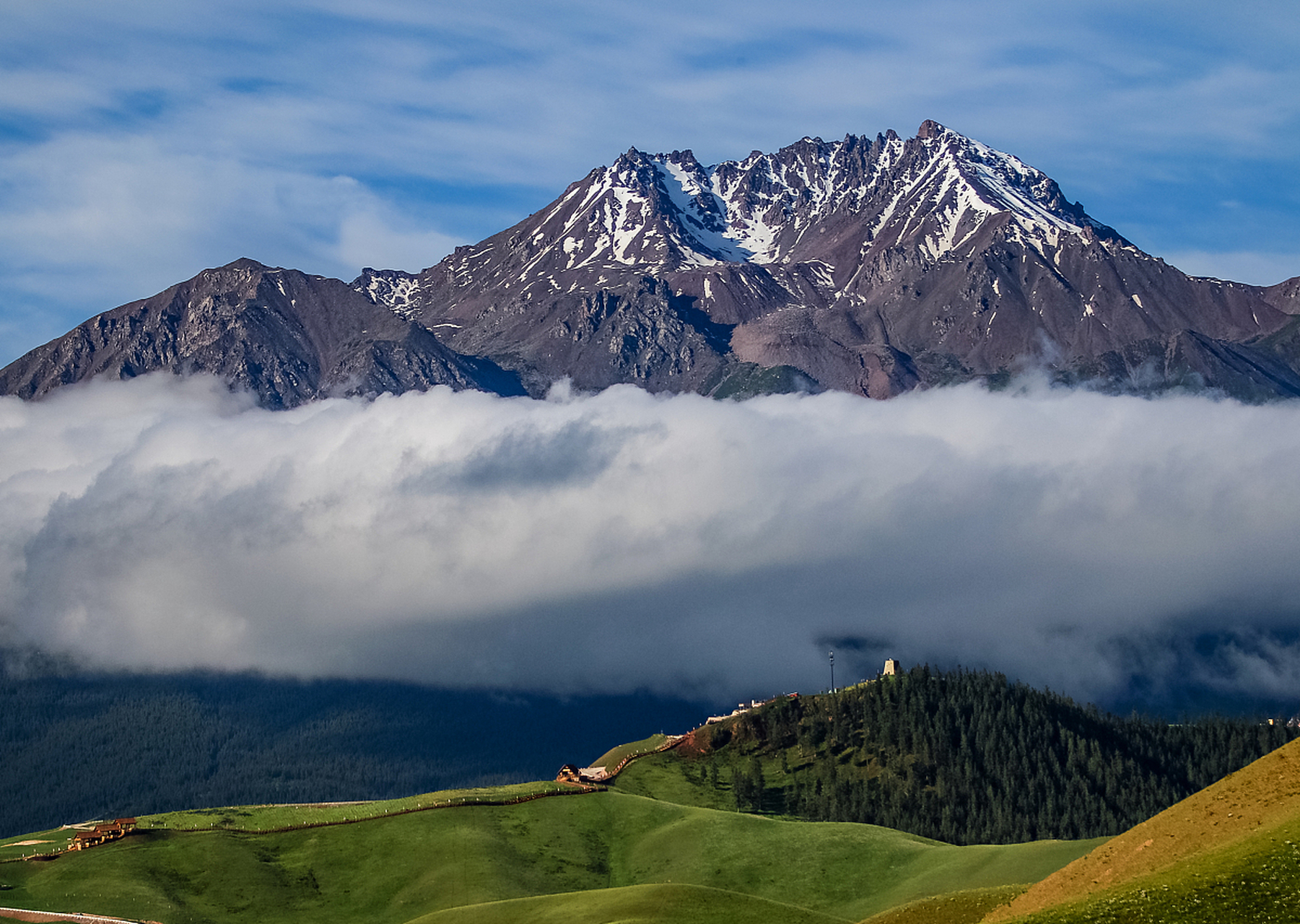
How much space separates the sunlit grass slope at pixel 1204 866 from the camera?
277ft

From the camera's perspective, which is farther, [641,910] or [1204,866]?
[641,910]

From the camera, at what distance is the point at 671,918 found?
144375 mm

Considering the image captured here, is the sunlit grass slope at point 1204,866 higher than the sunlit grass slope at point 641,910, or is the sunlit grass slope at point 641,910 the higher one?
the sunlit grass slope at point 1204,866

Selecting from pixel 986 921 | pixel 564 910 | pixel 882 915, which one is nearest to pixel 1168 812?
pixel 986 921

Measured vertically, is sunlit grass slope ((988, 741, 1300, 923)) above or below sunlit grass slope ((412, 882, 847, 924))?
above

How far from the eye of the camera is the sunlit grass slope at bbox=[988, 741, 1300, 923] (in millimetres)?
84438

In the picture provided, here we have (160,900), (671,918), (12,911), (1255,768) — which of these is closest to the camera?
(1255,768)

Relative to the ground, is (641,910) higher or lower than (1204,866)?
lower

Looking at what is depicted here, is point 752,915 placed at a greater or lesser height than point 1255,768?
lesser

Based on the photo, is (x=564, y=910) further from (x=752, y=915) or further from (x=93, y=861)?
(x=93, y=861)

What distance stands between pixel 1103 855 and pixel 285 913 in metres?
123

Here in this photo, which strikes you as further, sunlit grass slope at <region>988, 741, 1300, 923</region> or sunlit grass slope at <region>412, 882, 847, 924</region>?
sunlit grass slope at <region>412, 882, 847, 924</region>

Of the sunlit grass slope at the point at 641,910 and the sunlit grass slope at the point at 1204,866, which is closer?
the sunlit grass slope at the point at 1204,866

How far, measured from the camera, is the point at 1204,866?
8988cm
